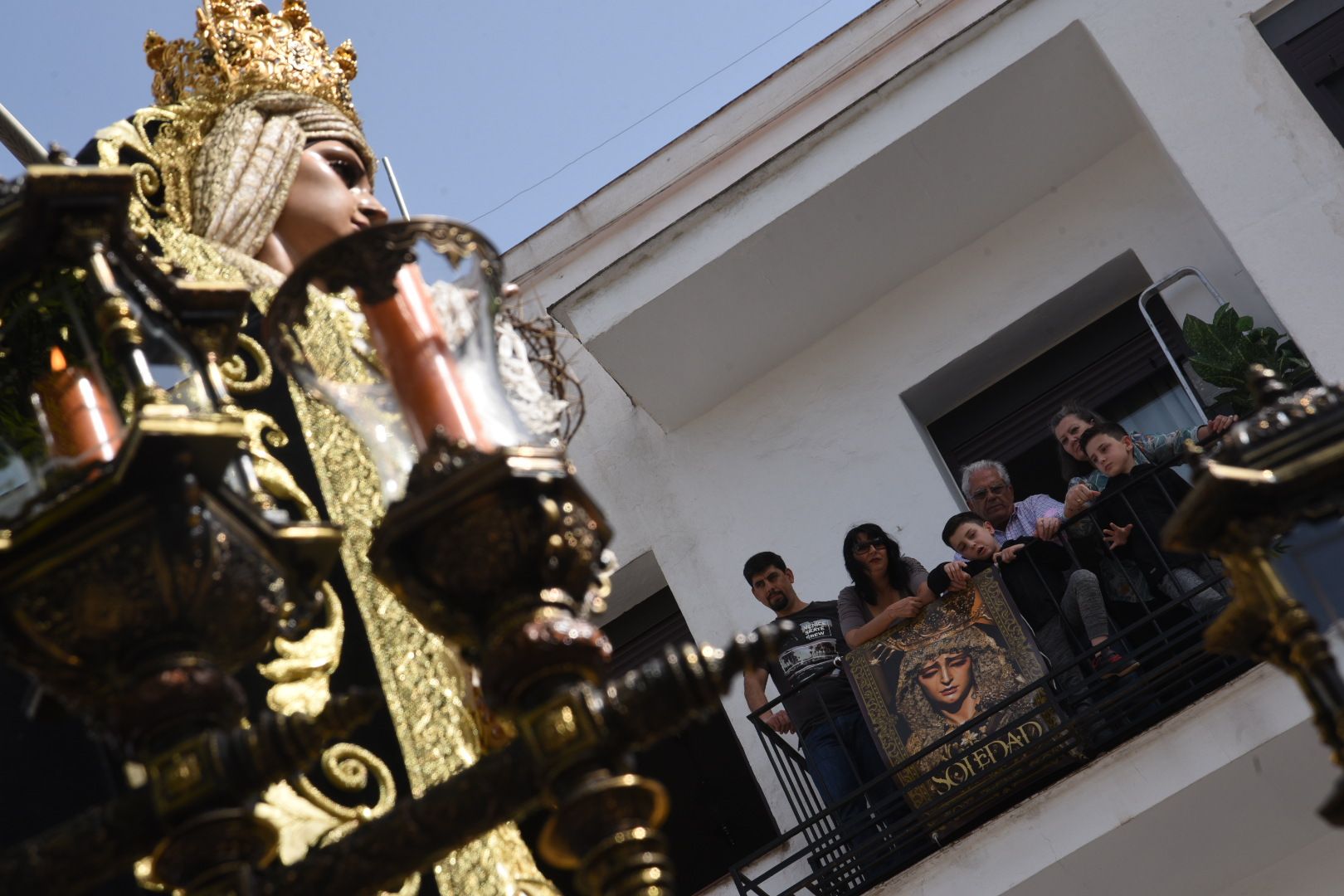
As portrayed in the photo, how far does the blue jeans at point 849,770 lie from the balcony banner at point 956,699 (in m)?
0.20

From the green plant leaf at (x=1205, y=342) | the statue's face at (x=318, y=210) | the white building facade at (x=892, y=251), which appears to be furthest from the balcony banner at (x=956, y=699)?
the statue's face at (x=318, y=210)

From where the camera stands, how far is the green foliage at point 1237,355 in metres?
7.78

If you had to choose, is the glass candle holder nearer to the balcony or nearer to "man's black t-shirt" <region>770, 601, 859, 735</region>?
the balcony

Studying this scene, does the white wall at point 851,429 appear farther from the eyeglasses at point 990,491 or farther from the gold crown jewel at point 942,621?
the gold crown jewel at point 942,621

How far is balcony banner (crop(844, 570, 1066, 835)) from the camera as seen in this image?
22.7 ft

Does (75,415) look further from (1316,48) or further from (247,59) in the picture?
(1316,48)

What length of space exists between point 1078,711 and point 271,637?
5.19 metres

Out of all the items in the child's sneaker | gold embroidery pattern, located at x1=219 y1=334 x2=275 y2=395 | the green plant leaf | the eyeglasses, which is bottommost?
the child's sneaker

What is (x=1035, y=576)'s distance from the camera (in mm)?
7141

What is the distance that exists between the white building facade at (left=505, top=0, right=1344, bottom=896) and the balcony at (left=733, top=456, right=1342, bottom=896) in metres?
1.25

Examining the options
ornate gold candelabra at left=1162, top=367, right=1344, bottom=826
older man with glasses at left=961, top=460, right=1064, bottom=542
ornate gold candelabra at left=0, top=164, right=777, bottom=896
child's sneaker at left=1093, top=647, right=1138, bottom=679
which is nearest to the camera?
ornate gold candelabra at left=0, top=164, right=777, bottom=896

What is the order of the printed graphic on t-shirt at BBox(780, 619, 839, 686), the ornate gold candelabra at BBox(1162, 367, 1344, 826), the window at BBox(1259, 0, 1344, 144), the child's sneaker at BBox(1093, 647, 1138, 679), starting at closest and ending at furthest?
the ornate gold candelabra at BBox(1162, 367, 1344, 826)
the child's sneaker at BBox(1093, 647, 1138, 679)
the printed graphic on t-shirt at BBox(780, 619, 839, 686)
the window at BBox(1259, 0, 1344, 144)

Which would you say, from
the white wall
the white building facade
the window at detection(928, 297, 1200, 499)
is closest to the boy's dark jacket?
the white building facade

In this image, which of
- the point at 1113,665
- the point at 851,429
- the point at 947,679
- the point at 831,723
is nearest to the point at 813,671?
the point at 831,723
